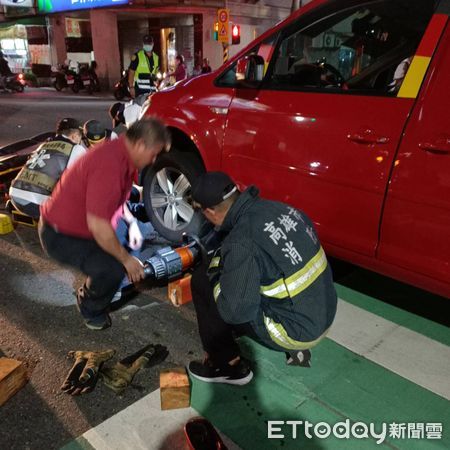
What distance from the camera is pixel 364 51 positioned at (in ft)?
13.6

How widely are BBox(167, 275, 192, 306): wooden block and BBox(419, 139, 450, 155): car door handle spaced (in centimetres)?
169

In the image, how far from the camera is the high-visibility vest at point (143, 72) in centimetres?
818

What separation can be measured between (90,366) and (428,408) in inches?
69.1

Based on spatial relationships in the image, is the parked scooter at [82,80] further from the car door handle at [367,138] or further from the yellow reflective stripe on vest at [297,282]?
the yellow reflective stripe on vest at [297,282]

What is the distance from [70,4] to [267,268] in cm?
2265

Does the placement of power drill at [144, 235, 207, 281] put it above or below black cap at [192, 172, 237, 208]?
below

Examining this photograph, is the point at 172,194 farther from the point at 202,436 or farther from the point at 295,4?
the point at 295,4

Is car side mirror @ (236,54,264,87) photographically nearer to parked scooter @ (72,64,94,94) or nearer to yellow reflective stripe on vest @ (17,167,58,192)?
yellow reflective stripe on vest @ (17,167,58,192)

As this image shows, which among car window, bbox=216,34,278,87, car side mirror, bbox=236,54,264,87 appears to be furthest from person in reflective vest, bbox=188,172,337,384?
car window, bbox=216,34,278,87

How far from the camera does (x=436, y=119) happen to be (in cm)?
→ 227

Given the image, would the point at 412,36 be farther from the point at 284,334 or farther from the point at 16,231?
the point at 16,231

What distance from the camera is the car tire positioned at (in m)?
3.67

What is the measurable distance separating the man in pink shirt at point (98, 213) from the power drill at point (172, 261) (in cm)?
41

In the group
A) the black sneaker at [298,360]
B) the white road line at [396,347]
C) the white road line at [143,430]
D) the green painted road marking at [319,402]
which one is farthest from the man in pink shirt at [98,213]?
the white road line at [396,347]
